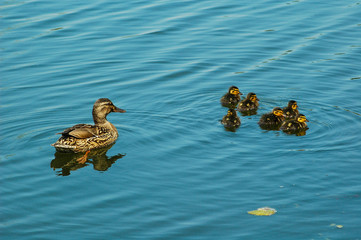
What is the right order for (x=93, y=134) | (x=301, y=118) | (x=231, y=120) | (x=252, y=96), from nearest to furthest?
1. (x=93, y=134)
2. (x=301, y=118)
3. (x=231, y=120)
4. (x=252, y=96)

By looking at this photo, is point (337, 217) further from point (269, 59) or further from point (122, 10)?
point (122, 10)

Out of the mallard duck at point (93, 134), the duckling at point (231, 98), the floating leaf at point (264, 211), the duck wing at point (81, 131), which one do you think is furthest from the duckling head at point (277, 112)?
the floating leaf at point (264, 211)

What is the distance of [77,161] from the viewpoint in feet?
28.4

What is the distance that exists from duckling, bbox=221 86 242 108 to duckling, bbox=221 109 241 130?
2.32 feet

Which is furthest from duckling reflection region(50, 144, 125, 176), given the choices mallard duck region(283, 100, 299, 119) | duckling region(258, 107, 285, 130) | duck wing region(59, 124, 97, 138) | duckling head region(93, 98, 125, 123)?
mallard duck region(283, 100, 299, 119)

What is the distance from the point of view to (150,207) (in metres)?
7.04

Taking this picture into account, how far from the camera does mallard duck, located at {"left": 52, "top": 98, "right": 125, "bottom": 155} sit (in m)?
8.66

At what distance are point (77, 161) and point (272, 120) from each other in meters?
2.84

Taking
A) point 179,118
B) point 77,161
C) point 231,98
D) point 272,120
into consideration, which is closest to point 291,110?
point 272,120

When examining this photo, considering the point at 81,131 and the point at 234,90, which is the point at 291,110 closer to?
the point at 234,90

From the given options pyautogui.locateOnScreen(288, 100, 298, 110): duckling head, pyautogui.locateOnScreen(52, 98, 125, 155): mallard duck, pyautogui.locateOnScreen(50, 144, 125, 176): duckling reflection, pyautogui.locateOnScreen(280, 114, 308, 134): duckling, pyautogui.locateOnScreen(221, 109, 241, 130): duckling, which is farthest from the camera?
pyautogui.locateOnScreen(288, 100, 298, 110): duckling head

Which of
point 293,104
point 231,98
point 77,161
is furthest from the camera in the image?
point 231,98

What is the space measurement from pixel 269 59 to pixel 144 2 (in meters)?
4.71

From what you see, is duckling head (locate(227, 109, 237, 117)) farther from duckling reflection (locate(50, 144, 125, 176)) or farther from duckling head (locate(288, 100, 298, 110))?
duckling reflection (locate(50, 144, 125, 176))
